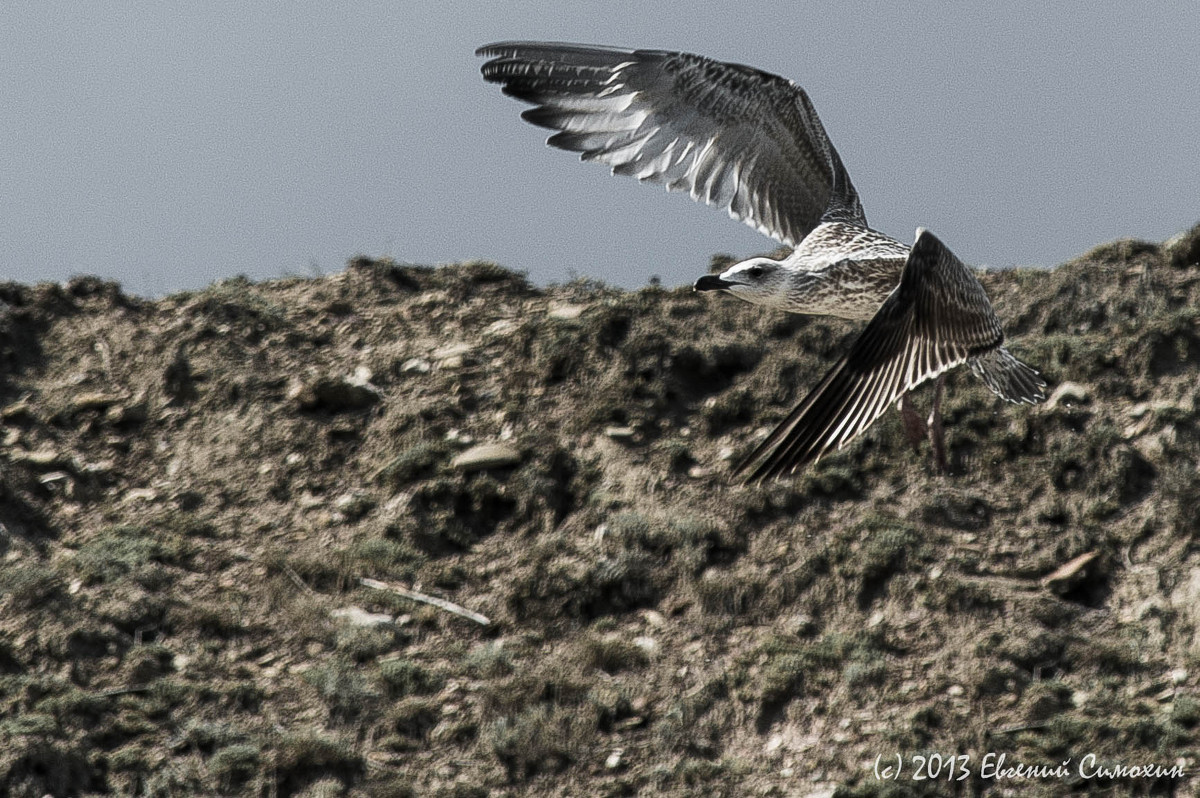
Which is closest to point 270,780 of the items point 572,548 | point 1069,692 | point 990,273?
point 572,548

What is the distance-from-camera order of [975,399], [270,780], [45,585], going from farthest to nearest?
[975,399] → [45,585] → [270,780]

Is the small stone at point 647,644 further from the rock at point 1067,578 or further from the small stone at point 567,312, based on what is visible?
the small stone at point 567,312

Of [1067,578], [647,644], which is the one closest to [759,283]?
[647,644]

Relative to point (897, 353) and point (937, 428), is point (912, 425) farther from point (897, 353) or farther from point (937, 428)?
point (897, 353)

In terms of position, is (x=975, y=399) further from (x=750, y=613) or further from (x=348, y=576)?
(x=348, y=576)

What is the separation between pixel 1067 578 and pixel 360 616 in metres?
3.94

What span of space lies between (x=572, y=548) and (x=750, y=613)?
113 centimetres

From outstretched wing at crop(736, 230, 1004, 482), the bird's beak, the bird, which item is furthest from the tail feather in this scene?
the bird's beak

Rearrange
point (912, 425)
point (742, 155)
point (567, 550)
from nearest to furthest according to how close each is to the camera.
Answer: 1. point (912, 425)
2. point (742, 155)
3. point (567, 550)

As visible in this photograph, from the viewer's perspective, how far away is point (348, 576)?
9.62 metres

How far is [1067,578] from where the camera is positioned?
30.6ft

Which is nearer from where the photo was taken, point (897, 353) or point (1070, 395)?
point (897, 353)

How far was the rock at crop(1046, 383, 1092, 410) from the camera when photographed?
1023 cm

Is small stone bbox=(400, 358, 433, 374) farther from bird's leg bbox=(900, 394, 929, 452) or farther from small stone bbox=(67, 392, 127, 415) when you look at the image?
bird's leg bbox=(900, 394, 929, 452)
